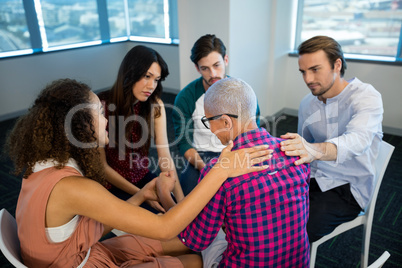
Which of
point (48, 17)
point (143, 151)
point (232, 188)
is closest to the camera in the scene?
point (232, 188)

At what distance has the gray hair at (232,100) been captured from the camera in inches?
48.2

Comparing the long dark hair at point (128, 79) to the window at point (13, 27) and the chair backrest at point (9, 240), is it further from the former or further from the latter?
the window at point (13, 27)

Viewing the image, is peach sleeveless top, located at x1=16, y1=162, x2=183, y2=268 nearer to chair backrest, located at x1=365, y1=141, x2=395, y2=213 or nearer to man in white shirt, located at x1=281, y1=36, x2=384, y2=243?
man in white shirt, located at x1=281, y1=36, x2=384, y2=243

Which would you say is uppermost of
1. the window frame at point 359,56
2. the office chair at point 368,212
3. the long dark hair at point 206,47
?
the long dark hair at point 206,47

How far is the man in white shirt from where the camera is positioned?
160 centimetres

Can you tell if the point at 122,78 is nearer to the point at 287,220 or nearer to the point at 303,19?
the point at 287,220

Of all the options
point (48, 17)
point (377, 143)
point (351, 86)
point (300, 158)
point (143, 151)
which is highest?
point (48, 17)

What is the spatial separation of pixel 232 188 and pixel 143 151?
102cm

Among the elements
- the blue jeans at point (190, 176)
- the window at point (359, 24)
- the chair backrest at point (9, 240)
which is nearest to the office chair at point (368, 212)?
the blue jeans at point (190, 176)

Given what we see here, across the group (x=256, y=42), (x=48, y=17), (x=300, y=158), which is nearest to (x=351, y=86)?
(x=300, y=158)

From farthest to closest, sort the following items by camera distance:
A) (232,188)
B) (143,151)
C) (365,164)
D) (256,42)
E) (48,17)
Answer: (48,17) → (256,42) → (143,151) → (365,164) → (232,188)

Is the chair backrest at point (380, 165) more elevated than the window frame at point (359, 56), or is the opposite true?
the window frame at point (359, 56)

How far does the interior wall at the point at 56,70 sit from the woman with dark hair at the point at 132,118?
240 cm

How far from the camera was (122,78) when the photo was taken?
191cm
